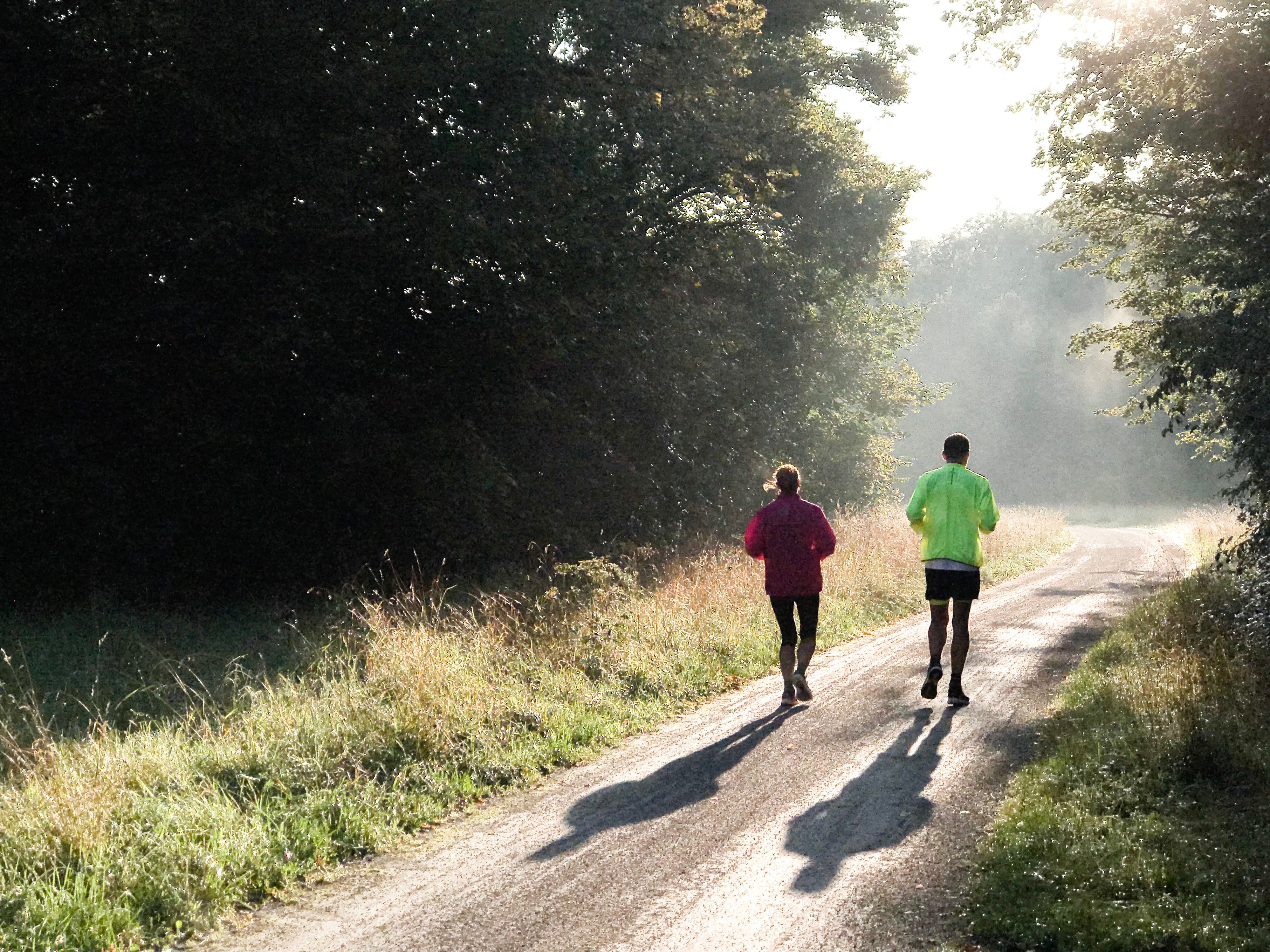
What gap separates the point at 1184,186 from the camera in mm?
14812

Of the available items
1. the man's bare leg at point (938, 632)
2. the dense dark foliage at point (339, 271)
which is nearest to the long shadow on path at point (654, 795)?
the man's bare leg at point (938, 632)

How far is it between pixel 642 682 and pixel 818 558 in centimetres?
201

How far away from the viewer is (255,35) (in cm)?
1260

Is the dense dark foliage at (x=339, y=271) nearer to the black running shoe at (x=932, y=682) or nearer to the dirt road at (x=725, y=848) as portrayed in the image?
the dirt road at (x=725, y=848)

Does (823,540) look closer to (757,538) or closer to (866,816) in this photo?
(757,538)

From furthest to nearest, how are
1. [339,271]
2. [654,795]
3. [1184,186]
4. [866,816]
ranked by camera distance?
[1184,186], [339,271], [654,795], [866,816]

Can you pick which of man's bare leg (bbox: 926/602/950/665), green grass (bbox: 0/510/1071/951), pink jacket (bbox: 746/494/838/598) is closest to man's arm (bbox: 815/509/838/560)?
pink jacket (bbox: 746/494/838/598)

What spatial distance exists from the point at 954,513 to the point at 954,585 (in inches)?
24.7

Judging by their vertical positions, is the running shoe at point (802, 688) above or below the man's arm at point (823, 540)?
below

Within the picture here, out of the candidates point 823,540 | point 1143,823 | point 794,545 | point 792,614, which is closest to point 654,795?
point 1143,823

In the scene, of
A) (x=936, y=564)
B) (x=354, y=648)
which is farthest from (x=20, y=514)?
(x=936, y=564)

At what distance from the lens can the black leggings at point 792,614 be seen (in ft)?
31.1

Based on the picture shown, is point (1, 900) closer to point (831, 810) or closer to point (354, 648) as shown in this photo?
point (831, 810)

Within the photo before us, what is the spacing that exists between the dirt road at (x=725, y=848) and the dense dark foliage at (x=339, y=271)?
6.62 m
